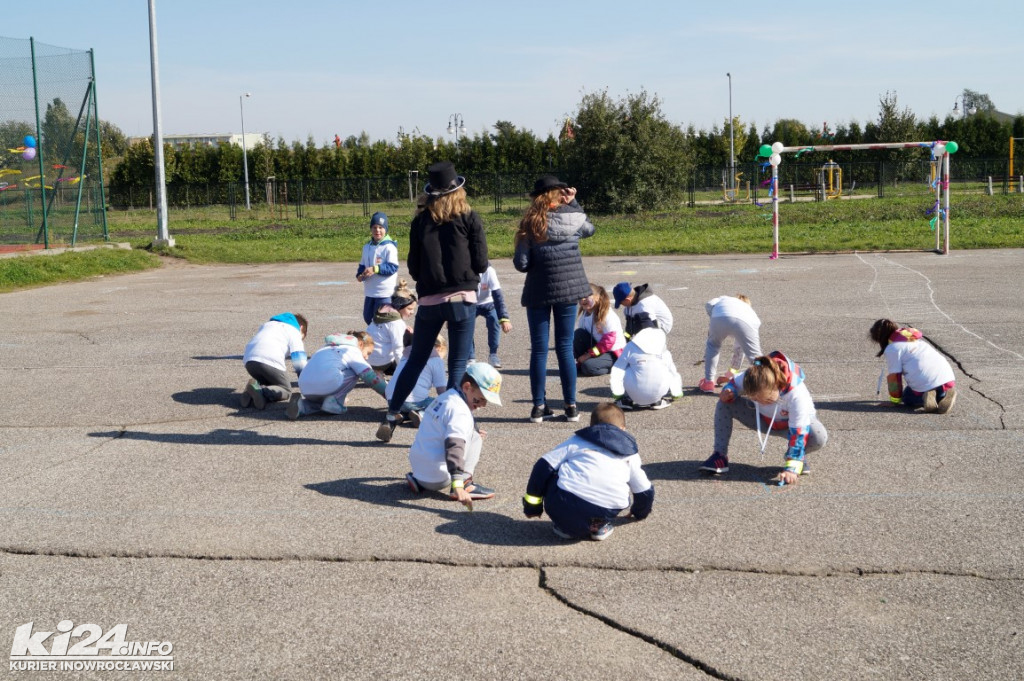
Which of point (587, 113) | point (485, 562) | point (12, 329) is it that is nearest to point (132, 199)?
point (587, 113)

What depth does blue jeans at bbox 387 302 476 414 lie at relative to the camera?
6.93m

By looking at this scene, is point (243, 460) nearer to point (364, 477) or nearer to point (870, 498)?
point (364, 477)

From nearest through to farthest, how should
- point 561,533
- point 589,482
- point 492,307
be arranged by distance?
point 589,482, point 561,533, point 492,307

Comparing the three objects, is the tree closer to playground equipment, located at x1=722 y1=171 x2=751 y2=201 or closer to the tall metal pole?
playground equipment, located at x1=722 y1=171 x2=751 y2=201

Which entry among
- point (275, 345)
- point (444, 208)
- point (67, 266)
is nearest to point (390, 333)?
point (275, 345)

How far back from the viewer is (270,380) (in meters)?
8.52

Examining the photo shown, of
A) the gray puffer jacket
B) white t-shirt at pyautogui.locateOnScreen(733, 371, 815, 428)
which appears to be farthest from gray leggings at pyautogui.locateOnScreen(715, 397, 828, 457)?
the gray puffer jacket

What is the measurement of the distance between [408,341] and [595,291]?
223 centimetres

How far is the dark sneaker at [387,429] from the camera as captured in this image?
23.0 ft

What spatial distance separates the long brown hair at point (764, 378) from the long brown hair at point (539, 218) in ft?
7.42

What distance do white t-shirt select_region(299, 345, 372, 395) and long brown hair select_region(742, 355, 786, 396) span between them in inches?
130

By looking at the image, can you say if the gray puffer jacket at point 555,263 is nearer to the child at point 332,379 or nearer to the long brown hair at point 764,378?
the child at point 332,379

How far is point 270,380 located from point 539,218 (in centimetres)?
277

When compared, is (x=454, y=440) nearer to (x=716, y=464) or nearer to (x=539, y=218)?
(x=716, y=464)
